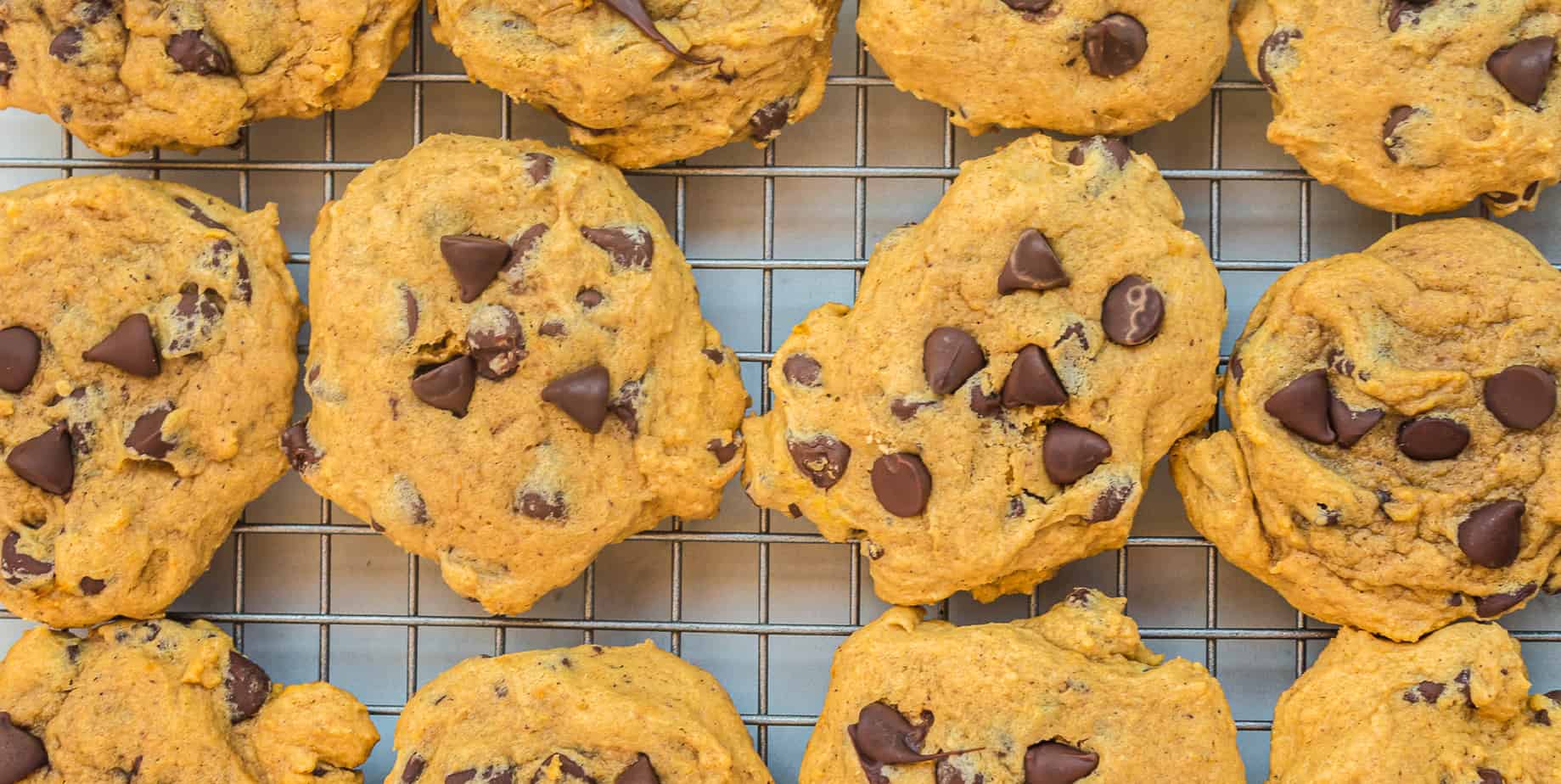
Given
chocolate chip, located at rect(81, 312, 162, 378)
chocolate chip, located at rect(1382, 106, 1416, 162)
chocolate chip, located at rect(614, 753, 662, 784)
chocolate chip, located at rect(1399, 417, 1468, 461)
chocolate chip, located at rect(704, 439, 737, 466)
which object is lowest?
chocolate chip, located at rect(614, 753, 662, 784)

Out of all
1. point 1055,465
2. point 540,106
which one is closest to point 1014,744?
Result: point 1055,465

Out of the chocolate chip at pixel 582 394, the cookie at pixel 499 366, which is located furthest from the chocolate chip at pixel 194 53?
the chocolate chip at pixel 582 394

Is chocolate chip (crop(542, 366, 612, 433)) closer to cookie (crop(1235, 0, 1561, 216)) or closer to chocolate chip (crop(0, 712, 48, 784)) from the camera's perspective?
chocolate chip (crop(0, 712, 48, 784))

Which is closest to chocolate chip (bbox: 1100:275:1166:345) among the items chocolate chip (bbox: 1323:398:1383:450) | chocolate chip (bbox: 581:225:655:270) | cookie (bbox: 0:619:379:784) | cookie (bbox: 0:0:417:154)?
chocolate chip (bbox: 1323:398:1383:450)

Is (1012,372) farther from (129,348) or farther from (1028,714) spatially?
(129,348)

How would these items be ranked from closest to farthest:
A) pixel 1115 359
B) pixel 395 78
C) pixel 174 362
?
pixel 1115 359
pixel 174 362
pixel 395 78

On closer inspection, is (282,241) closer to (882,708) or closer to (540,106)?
(540,106)
